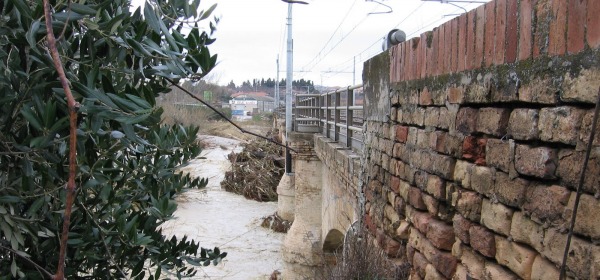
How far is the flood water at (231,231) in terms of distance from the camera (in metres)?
14.6

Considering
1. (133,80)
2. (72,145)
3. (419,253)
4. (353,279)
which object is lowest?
(353,279)

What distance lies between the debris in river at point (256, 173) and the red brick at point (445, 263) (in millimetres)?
21093

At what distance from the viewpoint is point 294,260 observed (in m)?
11.6

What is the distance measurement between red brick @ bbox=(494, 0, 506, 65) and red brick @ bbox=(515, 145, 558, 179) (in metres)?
0.41

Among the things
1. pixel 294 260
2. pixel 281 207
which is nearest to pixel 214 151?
pixel 281 207

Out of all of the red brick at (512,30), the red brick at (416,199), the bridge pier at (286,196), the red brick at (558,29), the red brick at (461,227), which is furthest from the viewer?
the bridge pier at (286,196)

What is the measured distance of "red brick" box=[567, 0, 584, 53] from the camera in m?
1.69

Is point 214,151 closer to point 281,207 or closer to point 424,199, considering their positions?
A: point 281,207

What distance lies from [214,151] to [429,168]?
32.8m

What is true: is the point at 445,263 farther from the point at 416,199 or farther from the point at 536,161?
the point at 536,161

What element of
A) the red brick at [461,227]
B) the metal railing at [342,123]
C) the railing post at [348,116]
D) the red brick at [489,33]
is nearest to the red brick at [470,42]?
the red brick at [489,33]

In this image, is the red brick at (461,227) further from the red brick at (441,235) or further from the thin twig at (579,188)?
the thin twig at (579,188)

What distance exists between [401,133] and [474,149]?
1172mm

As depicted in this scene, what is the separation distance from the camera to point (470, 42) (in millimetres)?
2527
